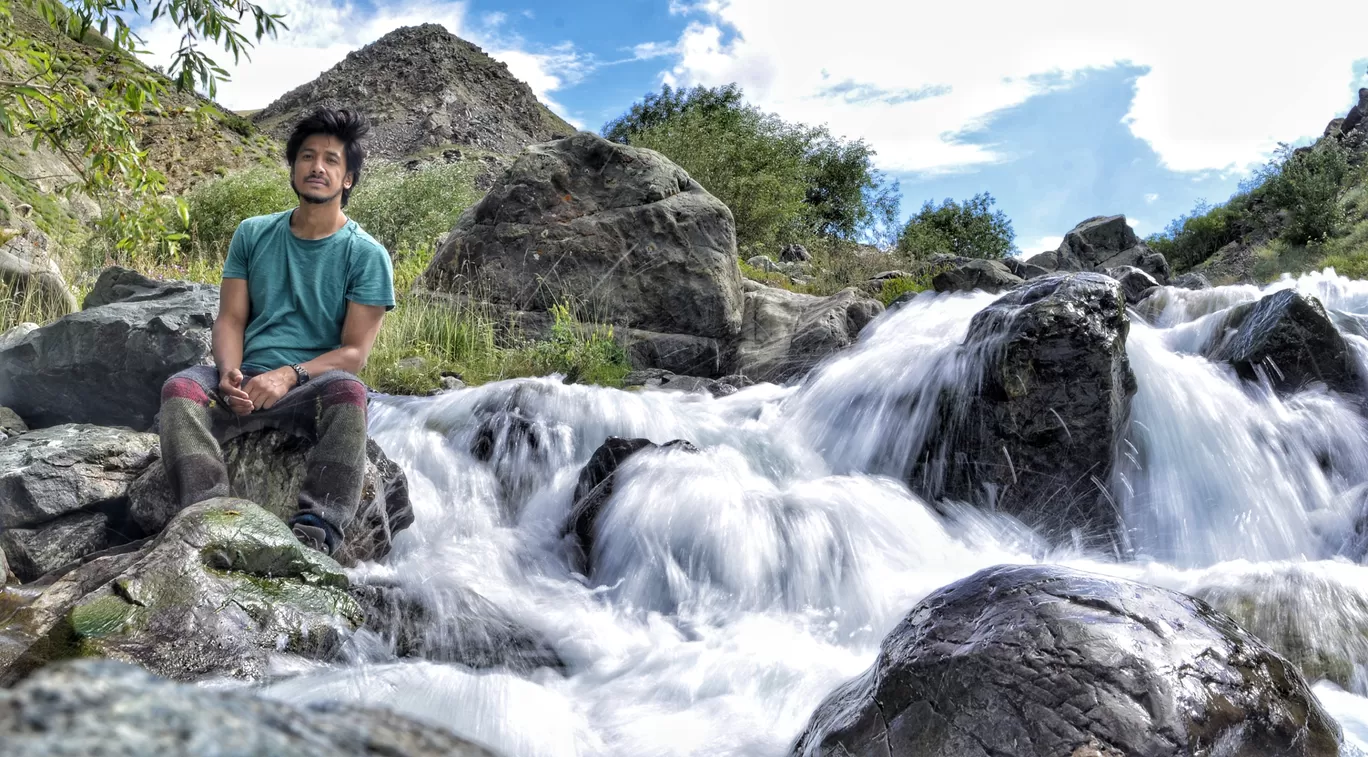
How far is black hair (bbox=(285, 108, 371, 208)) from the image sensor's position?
15.7 feet

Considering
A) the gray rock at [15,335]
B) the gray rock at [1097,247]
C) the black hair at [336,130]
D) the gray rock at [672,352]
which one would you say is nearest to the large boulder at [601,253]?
the gray rock at [672,352]

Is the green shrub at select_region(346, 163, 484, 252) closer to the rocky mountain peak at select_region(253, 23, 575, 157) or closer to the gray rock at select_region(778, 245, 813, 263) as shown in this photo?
the gray rock at select_region(778, 245, 813, 263)

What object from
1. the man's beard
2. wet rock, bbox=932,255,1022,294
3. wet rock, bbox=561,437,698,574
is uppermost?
the man's beard

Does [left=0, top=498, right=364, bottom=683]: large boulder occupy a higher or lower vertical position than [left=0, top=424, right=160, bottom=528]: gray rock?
lower

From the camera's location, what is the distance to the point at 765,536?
560 centimetres

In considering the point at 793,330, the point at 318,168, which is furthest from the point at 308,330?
the point at 793,330

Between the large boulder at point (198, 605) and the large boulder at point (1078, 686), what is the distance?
2.07 m

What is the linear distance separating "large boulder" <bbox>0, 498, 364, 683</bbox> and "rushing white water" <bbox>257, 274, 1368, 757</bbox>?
0.22 m

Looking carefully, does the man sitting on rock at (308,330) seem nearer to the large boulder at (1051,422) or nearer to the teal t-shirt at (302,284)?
the teal t-shirt at (302,284)

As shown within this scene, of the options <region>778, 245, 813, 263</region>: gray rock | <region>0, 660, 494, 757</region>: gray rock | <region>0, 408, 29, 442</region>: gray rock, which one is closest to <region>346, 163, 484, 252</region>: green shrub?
<region>778, 245, 813, 263</region>: gray rock

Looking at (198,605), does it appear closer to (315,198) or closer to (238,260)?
(238,260)

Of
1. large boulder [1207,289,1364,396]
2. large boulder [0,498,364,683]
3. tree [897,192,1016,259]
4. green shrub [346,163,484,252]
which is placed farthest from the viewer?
tree [897,192,1016,259]

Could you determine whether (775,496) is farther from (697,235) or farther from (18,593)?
(697,235)

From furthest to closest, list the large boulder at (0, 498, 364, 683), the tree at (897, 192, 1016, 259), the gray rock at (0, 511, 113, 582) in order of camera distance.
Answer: the tree at (897, 192, 1016, 259) → the gray rock at (0, 511, 113, 582) → the large boulder at (0, 498, 364, 683)
